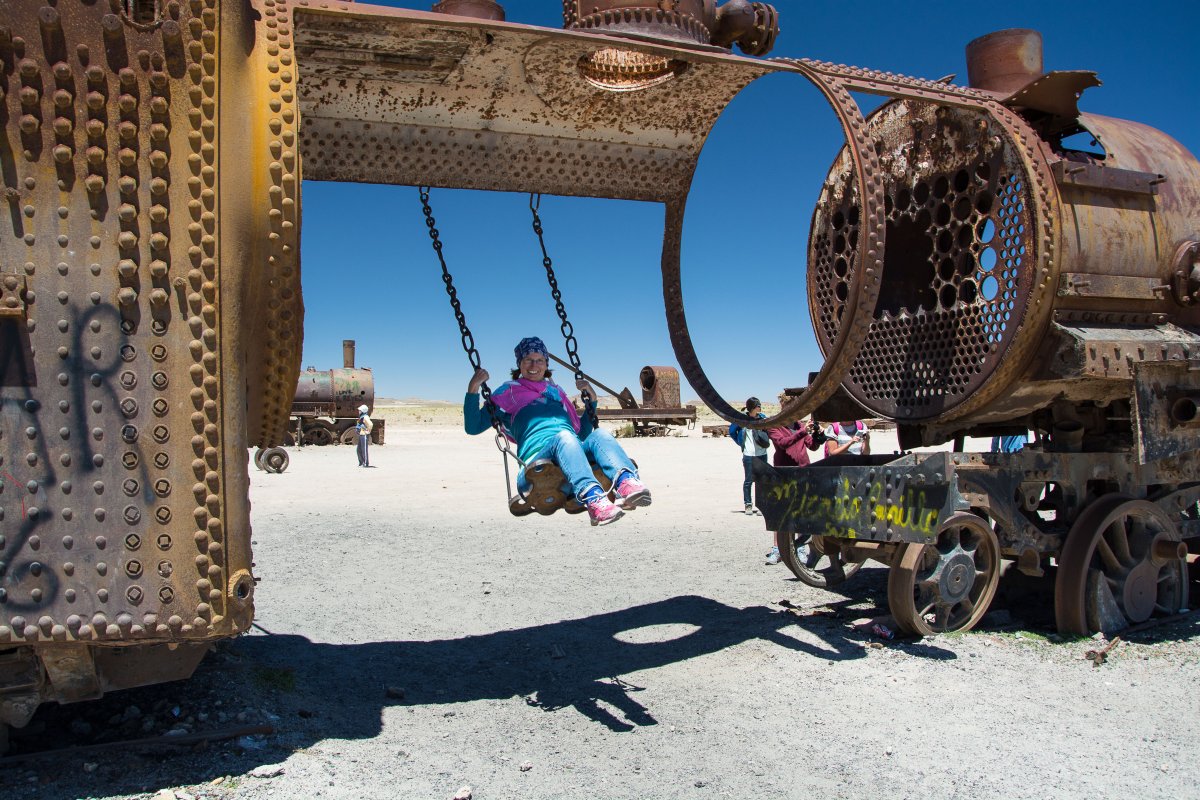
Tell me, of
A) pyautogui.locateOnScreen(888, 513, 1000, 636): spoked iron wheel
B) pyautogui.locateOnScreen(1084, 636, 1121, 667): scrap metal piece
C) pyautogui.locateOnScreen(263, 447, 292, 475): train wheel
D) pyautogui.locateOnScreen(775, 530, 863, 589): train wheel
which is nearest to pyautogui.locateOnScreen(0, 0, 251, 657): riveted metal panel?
pyautogui.locateOnScreen(263, 447, 292, 475): train wheel

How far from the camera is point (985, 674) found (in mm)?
5207

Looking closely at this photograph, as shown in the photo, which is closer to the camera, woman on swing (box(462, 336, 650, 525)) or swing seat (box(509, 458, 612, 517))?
woman on swing (box(462, 336, 650, 525))

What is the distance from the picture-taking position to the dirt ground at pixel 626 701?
3787 millimetres

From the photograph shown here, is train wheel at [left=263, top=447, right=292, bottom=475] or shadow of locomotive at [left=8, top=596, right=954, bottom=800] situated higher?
train wheel at [left=263, top=447, right=292, bottom=475]

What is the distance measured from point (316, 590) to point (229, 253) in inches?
178

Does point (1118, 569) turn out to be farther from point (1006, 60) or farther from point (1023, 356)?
point (1006, 60)

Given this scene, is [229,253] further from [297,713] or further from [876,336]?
[876,336]

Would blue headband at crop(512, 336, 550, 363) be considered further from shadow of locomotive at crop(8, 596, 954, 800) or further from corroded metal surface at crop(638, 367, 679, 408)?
corroded metal surface at crop(638, 367, 679, 408)

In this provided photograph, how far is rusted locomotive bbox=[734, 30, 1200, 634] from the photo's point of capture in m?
5.59

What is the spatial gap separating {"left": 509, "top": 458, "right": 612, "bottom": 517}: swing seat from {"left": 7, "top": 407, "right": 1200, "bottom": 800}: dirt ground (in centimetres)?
103

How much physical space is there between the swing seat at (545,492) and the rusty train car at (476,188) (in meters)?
1.37

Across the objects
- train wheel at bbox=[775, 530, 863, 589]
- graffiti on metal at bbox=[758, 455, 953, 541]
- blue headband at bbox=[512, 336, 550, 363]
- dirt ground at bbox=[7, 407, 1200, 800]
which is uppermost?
blue headband at bbox=[512, 336, 550, 363]

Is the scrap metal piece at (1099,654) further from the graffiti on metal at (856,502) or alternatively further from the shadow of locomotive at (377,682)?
the graffiti on metal at (856,502)

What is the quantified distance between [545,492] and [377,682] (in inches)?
58.5
